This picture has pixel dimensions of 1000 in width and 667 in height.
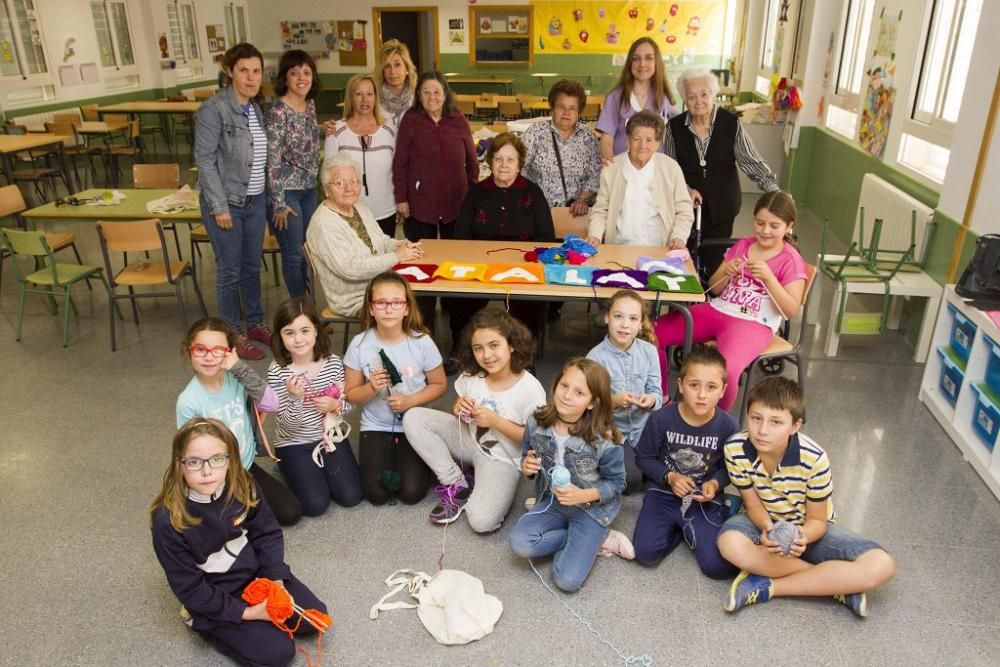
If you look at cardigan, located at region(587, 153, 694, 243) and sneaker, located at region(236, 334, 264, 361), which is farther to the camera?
sneaker, located at region(236, 334, 264, 361)

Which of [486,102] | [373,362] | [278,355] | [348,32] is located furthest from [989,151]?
[348,32]

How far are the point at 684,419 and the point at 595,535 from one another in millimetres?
518

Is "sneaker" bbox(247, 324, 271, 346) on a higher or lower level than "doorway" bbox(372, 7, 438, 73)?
lower

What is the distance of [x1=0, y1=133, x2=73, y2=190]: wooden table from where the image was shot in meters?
7.14

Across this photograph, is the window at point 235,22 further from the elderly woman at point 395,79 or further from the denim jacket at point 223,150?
the denim jacket at point 223,150

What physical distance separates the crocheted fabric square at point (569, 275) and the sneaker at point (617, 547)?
1.12m

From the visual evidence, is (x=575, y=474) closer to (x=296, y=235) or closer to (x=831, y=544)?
(x=831, y=544)

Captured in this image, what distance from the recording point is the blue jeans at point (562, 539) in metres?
2.41

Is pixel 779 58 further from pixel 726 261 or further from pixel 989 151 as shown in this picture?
pixel 726 261

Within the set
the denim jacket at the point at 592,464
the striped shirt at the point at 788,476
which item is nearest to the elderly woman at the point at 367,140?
the denim jacket at the point at 592,464

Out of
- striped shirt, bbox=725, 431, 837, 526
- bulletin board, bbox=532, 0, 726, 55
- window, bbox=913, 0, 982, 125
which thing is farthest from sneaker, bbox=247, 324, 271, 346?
bulletin board, bbox=532, 0, 726, 55

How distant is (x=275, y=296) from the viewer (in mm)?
5164

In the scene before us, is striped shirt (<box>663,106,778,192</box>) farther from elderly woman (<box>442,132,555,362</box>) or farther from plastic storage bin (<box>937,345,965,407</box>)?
plastic storage bin (<box>937,345,965,407</box>)

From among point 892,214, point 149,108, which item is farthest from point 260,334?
point 149,108
